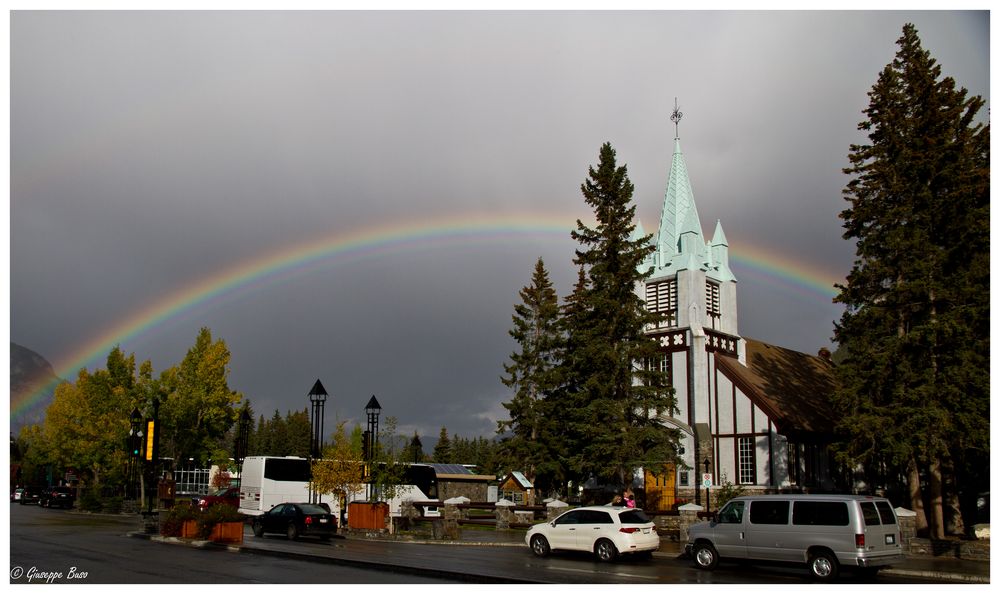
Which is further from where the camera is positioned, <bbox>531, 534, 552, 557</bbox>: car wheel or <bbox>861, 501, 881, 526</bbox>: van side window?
<bbox>531, 534, 552, 557</bbox>: car wheel

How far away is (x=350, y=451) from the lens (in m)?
37.1

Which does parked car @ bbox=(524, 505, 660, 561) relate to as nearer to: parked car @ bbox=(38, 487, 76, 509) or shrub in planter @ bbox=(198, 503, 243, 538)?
shrub in planter @ bbox=(198, 503, 243, 538)

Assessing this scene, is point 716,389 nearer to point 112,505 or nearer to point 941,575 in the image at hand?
point 941,575

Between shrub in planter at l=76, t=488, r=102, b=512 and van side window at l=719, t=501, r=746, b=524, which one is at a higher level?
van side window at l=719, t=501, r=746, b=524

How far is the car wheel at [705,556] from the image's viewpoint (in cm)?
2166

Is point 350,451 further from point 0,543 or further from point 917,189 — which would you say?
point 917,189

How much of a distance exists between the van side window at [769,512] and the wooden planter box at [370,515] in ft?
61.9

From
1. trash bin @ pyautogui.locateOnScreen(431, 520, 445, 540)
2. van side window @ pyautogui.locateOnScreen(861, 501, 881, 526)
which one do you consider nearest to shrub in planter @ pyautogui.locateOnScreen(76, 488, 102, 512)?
trash bin @ pyautogui.locateOnScreen(431, 520, 445, 540)

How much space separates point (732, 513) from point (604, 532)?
12.2 feet

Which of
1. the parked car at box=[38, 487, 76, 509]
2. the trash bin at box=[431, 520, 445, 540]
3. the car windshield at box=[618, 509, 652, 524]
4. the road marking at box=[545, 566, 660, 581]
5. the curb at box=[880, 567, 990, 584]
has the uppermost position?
the car windshield at box=[618, 509, 652, 524]

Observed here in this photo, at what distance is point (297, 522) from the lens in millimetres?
31562

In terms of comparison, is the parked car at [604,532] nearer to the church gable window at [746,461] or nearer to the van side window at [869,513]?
the van side window at [869,513]

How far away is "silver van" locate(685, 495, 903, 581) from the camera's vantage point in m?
19.0

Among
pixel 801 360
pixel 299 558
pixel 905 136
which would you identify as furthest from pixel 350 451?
pixel 801 360
